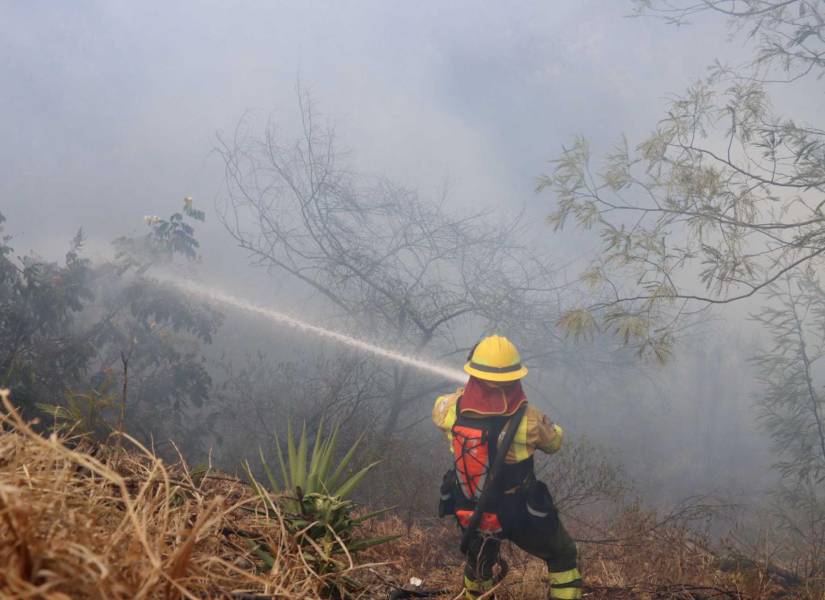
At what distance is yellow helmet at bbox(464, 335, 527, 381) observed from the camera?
3689mm

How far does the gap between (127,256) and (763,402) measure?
1253 centimetres

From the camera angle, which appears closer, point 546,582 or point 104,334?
point 546,582

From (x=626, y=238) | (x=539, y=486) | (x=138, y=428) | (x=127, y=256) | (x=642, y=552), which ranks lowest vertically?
(x=138, y=428)

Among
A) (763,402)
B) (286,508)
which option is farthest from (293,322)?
(286,508)

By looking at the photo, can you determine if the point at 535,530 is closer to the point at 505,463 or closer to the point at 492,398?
the point at 505,463

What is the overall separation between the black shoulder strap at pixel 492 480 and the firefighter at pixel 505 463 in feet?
0.16

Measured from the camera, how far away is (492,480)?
3547 mm

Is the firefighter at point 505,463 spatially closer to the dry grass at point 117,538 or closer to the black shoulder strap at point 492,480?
the black shoulder strap at point 492,480

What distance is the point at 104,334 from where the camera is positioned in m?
8.74

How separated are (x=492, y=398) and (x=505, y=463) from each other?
0.42 m

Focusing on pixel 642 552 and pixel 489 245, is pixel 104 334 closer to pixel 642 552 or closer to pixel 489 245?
pixel 489 245

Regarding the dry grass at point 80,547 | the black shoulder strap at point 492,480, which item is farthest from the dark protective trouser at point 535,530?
the dry grass at point 80,547

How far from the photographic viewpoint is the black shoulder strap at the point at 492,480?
3.53 meters

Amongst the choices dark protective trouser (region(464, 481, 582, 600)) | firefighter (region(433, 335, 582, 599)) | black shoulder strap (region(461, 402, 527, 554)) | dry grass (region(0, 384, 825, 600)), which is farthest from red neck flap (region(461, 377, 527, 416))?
dry grass (region(0, 384, 825, 600))
